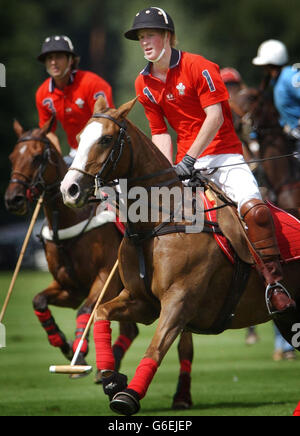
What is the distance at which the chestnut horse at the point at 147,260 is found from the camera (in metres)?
6.17

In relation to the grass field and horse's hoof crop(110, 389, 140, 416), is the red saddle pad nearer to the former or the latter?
the grass field

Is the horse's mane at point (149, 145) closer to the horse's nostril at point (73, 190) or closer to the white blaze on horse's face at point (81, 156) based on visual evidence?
the white blaze on horse's face at point (81, 156)

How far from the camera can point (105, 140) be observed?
20.5 ft

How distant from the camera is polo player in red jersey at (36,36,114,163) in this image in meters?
9.80

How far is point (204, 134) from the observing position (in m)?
6.79

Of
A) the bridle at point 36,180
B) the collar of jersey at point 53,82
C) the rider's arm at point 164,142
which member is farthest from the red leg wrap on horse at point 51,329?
the rider's arm at point 164,142

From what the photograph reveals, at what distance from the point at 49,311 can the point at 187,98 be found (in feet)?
10.4

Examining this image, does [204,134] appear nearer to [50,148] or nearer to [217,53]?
[50,148]

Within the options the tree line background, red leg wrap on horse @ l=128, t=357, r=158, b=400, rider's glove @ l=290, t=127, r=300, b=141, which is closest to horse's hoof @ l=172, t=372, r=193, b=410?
red leg wrap on horse @ l=128, t=357, r=158, b=400

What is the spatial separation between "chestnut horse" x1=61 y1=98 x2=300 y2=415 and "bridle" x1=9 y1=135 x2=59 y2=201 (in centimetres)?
255

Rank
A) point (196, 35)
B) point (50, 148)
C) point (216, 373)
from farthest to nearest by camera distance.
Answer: point (196, 35), point (216, 373), point (50, 148)

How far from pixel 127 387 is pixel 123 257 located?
108 cm

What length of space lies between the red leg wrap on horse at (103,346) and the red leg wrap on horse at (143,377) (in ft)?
1.58
